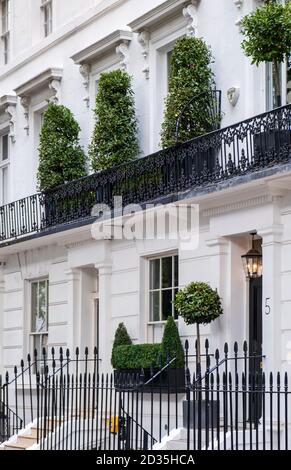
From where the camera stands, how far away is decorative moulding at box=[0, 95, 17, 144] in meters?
29.6

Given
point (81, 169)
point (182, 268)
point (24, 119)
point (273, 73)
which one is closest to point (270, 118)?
point (273, 73)

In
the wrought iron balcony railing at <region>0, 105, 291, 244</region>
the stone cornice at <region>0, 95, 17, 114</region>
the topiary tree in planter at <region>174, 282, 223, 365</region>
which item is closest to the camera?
the wrought iron balcony railing at <region>0, 105, 291, 244</region>

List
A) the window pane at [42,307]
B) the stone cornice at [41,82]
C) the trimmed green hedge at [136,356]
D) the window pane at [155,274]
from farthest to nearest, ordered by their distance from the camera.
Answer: the stone cornice at [41,82]
the window pane at [42,307]
the window pane at [155,274]
the trimmed green hedge at [136,356]

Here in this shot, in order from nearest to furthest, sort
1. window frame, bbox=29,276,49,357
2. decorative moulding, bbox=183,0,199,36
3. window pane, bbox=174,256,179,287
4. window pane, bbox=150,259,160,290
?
1. window pane, bbox=174,256,179,287
2. decorative moulding, bbox=183,0,199,36
3. window pane, bbox=150,259,160,290
4. window frame, bbox=29,276,49,357

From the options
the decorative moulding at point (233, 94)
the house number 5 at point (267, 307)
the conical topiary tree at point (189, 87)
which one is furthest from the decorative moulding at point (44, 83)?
the house number 5 at point (267, 307)

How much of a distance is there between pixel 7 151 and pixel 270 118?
39.8 feet

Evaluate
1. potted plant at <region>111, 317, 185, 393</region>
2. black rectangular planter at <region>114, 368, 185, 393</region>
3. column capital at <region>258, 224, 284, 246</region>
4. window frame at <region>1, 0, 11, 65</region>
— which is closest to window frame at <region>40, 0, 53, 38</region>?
window frame at <region>1, 0, 11, 65</region>

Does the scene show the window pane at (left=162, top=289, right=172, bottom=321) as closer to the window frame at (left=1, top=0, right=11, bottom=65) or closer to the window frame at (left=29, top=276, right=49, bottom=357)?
the window frame at (left=29, top=276, right=49, bottom=357)

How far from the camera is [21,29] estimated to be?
30062 mm

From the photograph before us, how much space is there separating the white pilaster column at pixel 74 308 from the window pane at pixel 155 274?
263 centimetres

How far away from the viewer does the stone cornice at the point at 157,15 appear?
2294cm

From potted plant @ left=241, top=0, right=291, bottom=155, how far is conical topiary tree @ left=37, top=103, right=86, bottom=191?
23.2ft

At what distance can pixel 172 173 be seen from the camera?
21.9 m

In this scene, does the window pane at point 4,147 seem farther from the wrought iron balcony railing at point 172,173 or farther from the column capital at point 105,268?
the column capital at point 105,268
